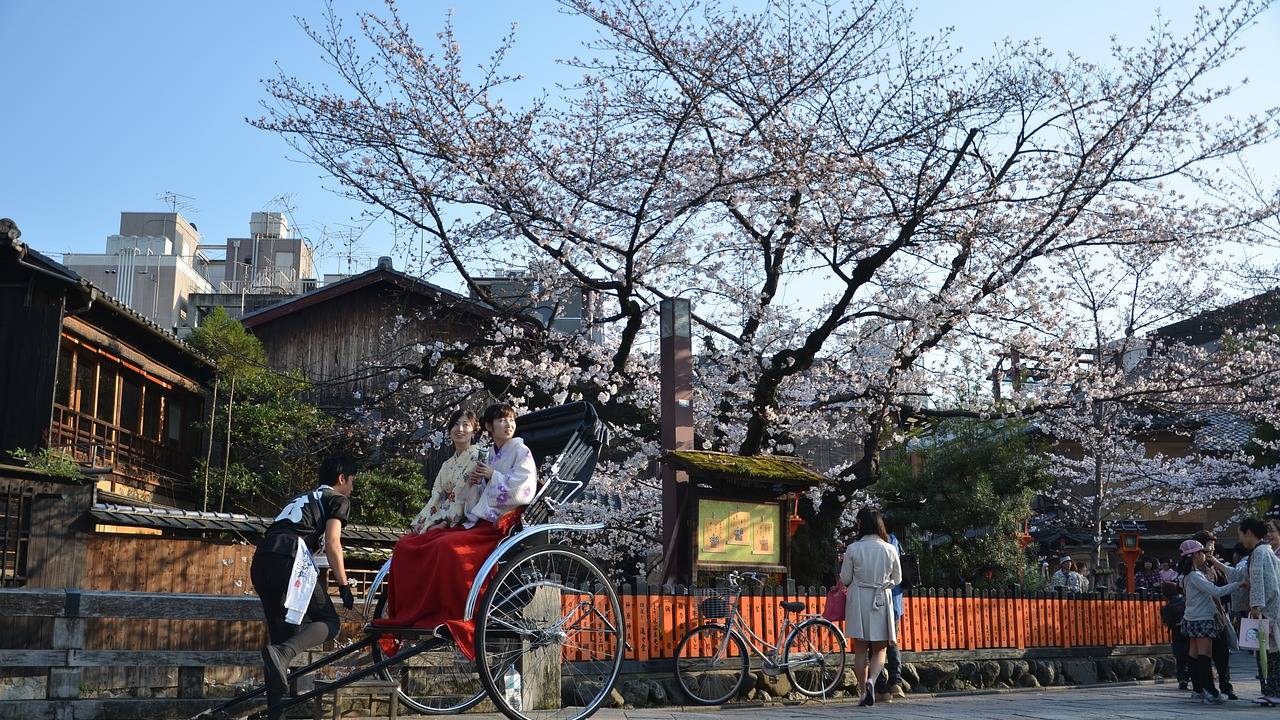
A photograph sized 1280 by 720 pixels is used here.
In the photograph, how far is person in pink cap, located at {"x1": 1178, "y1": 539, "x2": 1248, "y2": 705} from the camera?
982cm

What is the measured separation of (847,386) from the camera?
15.8 metres

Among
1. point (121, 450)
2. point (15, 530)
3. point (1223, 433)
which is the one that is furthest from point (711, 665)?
point (1223, 433)

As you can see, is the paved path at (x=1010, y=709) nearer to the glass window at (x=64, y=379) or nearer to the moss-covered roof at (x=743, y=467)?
the moss-covered roof at (x=743, y=467)

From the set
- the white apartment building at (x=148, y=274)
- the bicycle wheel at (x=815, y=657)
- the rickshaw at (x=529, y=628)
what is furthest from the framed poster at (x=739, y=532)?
the white apartment building at (x=148, y=274)

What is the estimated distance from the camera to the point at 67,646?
6422mm

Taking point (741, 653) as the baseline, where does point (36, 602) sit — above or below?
above

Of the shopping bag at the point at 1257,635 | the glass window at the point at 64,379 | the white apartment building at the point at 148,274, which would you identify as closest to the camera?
the shopping bag at the point at 1257,635

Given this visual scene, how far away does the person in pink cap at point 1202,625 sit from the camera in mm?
9820

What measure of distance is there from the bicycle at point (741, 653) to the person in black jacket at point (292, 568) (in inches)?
175

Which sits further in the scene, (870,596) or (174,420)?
(174,420)

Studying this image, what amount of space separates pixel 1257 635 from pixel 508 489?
6848mm

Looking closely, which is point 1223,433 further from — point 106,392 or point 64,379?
point 64,379

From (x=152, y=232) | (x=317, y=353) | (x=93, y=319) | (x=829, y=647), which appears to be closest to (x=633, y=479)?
(x=829, y=647)

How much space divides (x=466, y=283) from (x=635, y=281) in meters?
2.12
